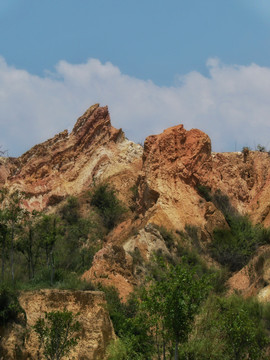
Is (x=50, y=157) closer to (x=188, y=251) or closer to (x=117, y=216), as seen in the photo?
(x=117, y=216)

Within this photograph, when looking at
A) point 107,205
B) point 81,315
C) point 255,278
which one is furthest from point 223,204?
point 81,315

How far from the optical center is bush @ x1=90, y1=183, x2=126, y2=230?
43906 mm

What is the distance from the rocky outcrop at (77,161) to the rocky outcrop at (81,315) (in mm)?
25092

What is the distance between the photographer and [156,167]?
39.1 metres

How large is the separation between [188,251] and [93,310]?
10.5m

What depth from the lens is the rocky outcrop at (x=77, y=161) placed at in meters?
50.5

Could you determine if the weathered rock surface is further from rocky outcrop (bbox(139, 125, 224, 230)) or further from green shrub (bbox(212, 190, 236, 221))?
green shrub (bbox(212, 190, 236, 221))

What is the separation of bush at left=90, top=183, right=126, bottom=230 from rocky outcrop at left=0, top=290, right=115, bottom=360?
19.1 meters

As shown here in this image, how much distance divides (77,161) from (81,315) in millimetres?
30375

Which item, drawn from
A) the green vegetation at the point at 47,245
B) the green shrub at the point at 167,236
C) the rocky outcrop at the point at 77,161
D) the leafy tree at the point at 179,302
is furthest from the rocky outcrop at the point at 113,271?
the rocky outcrop at the point at 77,161

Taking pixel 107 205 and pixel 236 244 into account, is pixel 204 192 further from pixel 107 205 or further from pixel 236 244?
pixel 107 205

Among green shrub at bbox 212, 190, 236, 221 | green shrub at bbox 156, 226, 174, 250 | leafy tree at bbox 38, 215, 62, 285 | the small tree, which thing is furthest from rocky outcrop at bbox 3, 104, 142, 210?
the small tree

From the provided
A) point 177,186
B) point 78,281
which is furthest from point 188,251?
Result: point 78,281

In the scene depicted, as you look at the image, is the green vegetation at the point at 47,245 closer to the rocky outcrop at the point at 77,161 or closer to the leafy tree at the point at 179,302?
the rocky outcrop at the point at 77,161
